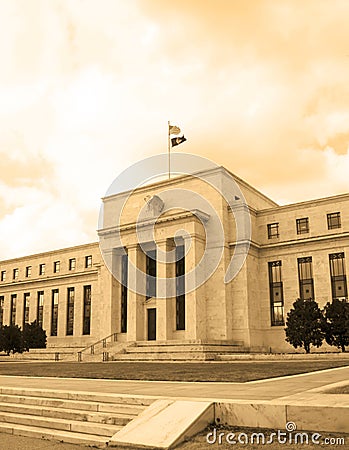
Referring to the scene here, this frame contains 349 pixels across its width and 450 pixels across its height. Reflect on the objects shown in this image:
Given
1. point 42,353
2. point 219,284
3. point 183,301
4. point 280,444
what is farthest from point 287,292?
point 280,444

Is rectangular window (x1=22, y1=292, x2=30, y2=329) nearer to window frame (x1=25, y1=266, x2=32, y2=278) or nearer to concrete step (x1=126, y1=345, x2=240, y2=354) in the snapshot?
window frame (x1=25, y1=266, x2=32, y2=278)

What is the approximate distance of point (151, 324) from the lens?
49.4m

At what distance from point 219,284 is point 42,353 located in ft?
62.1

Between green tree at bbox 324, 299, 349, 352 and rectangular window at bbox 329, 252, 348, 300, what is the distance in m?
5.53

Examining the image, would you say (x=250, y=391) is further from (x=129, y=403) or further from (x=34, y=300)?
(x=34, y=300)

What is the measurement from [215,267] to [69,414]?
3698 cm

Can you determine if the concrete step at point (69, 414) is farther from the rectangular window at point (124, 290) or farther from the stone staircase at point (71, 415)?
the rectangular window at point (124, 290)

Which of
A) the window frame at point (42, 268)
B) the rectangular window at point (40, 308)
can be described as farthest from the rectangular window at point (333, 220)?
the window frame at point (42, 268)

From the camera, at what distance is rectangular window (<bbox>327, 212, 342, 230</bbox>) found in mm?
45656

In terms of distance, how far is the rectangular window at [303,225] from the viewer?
47188 mm

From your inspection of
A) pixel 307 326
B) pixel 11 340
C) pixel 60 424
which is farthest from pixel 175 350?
pixel 60 424

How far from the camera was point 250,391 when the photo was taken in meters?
10.8

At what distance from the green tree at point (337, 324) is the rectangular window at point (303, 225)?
405 inches

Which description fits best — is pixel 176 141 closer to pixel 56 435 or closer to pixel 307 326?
pixel 307 326
